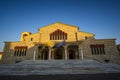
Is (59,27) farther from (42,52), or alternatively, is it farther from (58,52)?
(42,52)

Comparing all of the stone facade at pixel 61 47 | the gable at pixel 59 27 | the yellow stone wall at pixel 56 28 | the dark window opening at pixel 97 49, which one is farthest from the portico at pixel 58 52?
the gable at pixel 59 27

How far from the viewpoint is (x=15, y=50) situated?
2427 cm

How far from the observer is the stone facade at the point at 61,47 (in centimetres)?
2172

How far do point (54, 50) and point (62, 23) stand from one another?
26.6ft

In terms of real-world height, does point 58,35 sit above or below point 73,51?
above

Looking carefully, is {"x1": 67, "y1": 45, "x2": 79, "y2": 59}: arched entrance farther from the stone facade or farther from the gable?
the gable

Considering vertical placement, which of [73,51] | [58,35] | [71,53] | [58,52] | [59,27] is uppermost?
[59,27]

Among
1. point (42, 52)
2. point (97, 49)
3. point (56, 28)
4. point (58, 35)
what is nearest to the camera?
point (97, 49)

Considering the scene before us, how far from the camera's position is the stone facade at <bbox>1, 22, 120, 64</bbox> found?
2172 centimetres

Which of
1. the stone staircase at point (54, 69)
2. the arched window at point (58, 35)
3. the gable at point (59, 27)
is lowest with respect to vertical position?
the stone staircase at point (54, 69)

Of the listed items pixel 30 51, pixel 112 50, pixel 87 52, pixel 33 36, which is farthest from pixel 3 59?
pixel 112 50

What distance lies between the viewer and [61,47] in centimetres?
2330

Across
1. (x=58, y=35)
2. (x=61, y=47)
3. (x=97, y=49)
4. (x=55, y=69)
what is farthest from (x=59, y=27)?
(x=55, y=69)

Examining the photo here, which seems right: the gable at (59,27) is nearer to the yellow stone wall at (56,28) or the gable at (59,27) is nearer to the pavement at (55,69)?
the yellow stone wall at (56,28)
